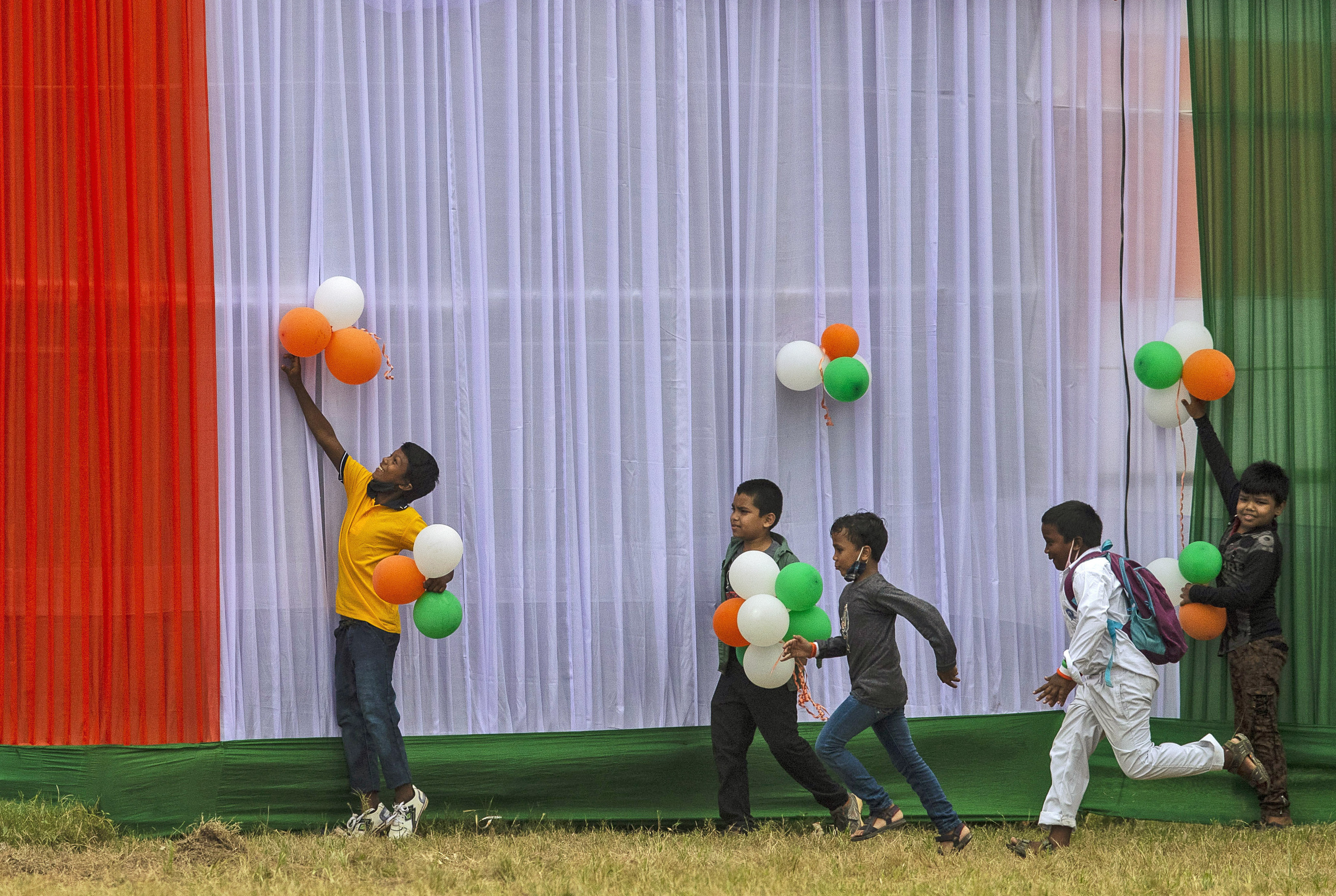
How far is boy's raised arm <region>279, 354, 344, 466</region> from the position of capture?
5.72 m

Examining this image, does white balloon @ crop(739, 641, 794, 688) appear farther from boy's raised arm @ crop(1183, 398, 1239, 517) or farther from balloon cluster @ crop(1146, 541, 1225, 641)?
boy's raised arm @ crop(1183, 398, 1239, 517)

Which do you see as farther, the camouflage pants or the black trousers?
the camouflage pants

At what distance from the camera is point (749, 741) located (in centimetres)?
573

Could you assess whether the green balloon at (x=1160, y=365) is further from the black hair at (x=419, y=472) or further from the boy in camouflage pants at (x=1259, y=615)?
the black hair at (x=419, y=472)

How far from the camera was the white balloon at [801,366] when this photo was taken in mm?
5996

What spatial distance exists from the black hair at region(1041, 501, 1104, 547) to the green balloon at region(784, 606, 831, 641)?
103cm

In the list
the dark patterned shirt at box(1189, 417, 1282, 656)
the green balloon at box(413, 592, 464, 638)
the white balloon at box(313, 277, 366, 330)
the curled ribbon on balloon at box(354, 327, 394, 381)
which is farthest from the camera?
the curled ribbon on balloon at box(354, 327, 394, 381)

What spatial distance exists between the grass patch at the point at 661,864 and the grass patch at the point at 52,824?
0.06 metres

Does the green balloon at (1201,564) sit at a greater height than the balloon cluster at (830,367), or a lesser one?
lesser

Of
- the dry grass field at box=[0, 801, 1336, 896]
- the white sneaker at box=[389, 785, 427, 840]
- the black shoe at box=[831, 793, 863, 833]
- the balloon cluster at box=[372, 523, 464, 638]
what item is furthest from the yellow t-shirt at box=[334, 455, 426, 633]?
the black shoe at box=[831, 793, 863, 833]

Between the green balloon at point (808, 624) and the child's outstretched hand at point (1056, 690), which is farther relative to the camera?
the green balloon at point (808, 624)

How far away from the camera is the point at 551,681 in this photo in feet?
19.4

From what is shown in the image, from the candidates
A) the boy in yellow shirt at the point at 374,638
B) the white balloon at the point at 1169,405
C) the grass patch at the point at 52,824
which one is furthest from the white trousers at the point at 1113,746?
the grass patch at the point at 52,824

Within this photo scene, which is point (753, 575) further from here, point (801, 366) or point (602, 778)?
point (602, 778)
